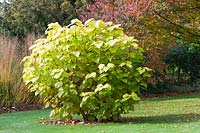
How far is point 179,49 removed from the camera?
22094 millimetres

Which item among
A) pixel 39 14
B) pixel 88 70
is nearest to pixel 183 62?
pixel 39 14

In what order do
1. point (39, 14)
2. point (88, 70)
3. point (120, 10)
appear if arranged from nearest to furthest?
1. point (88, 70)
2. point (120, 10)
3. point (39, 14)

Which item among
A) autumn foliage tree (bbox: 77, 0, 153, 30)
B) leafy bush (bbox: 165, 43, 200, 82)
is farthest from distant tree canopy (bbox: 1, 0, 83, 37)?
leafy bush (bbox: 165, 43, 200, 82)

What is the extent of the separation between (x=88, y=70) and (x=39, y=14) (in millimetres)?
14369

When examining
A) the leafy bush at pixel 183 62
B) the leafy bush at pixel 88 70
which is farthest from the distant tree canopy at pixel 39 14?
the leafy bush at pixel 88 70

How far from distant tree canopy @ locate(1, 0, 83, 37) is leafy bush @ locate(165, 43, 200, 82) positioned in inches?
212

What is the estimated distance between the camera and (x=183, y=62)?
22.4 meters

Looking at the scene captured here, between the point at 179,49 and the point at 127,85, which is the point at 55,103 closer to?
the point at 127,85

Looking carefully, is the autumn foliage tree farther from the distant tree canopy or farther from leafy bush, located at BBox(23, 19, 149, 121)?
the distant tree canopy

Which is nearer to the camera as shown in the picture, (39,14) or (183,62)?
(183,62)

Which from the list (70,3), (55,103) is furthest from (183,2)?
(70,3)

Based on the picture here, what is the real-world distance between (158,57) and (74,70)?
326 inches

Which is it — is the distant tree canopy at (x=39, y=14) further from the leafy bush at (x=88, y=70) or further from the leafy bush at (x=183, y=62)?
the leafy bush at (x=88, y=70)

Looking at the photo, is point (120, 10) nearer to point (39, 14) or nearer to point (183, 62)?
point (183, 62)
